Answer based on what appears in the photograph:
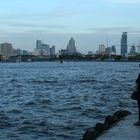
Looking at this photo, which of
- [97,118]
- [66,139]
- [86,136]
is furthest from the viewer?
[97,118]

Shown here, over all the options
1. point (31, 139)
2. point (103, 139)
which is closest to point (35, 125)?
point (31, 139)

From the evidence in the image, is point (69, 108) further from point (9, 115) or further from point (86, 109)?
point (9, 115)

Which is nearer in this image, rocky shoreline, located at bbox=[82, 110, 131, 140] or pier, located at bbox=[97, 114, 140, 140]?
pier, located at bbox=[97, 114, 140, 140]

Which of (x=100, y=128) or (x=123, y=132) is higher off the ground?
(x=123, y=132)

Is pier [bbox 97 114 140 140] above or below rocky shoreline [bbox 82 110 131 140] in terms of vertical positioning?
above

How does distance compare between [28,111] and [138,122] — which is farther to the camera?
[28,111]

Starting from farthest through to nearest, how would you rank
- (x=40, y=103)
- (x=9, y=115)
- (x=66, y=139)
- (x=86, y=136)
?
1. (x=40, y=103)
2. (x=9, y=115)
3. (x=66, y=139)
4. (x=86, y=136)

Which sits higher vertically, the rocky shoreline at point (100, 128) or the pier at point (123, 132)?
the pier at point (123, 132)

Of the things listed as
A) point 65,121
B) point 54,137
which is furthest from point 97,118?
point 54,137

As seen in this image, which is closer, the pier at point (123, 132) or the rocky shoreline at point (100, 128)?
the pier at point (123, 132)

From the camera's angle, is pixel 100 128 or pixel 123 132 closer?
pixel 123 132

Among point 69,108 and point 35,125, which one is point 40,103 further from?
point 35,125

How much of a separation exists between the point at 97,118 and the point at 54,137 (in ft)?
19.1

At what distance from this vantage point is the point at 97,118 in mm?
26828
